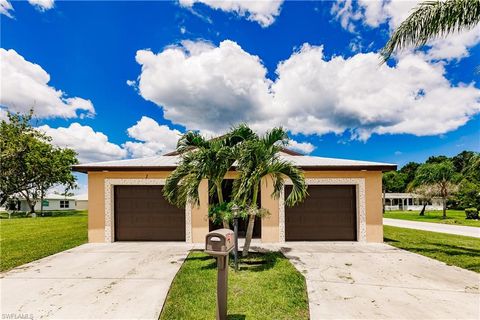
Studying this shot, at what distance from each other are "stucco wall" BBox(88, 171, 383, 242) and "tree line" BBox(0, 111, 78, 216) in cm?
2332

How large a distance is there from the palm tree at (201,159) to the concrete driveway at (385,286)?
2.82 m

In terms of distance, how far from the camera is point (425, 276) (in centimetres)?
590

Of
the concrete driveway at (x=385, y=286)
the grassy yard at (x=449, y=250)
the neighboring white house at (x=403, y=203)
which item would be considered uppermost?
the concrete driveway at (x=385, y=286)

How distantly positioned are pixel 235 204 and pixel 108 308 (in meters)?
3.13

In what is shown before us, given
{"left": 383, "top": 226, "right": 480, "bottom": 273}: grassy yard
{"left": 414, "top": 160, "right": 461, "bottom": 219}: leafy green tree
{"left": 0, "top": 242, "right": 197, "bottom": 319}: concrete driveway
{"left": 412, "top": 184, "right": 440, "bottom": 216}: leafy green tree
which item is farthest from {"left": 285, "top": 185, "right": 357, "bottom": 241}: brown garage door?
{"left": 412, "top": 184, "right": 440, "bottom": 216}: leafy green tree

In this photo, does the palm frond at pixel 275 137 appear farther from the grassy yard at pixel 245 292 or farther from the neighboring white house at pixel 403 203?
the neighboring white house at pixel 403 203

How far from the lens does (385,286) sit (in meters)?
5.29

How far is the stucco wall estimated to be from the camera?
9844 mm

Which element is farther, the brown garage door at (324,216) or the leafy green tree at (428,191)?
the leafy green tree at (428,191)

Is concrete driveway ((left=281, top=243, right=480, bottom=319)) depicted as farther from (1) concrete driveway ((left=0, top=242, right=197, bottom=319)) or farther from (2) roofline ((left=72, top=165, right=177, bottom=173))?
(2) roofline ((left=72, top=165, right=177, bottom=173))

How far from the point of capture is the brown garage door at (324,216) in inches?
395

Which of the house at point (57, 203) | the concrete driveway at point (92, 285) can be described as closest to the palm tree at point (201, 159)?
the concrete driveway at point (92, 285)

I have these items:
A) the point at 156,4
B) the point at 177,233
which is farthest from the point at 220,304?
the point at 156,4

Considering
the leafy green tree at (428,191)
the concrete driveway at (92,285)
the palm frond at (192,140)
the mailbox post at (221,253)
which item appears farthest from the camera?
the leafy green tree at (428,191)
